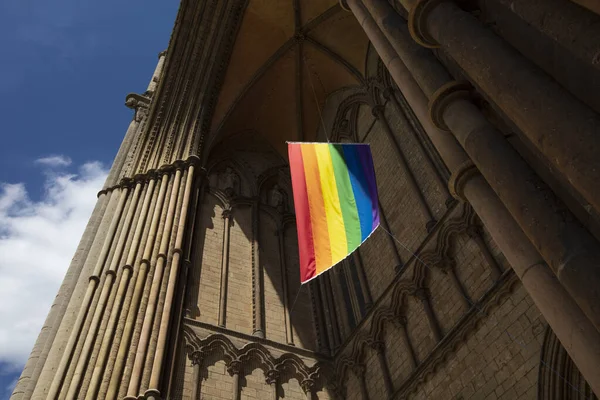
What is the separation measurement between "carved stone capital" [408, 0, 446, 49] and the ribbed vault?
8.54 metres

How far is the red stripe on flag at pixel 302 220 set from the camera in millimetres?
6567

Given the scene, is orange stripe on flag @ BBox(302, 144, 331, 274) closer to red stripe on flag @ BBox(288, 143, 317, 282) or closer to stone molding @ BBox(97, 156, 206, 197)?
red stripe on flag @ BBox(288, 143, 317, 282)

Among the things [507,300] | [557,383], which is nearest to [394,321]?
[507,300]

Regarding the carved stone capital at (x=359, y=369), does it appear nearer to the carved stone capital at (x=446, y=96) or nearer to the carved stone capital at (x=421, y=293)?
the carved stone capital at (x=421, y=293)

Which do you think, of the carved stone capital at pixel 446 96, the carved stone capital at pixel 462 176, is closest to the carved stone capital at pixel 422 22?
the carved stone capital at pixel 446 96

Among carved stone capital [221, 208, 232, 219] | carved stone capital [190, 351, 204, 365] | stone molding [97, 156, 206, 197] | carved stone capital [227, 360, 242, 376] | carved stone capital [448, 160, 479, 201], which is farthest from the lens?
carved stone capital [221, 208, 232, 219]

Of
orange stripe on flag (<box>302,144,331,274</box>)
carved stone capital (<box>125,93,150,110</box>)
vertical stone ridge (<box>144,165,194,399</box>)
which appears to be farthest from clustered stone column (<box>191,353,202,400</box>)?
carved stone capital (<box>125,93,150,110</box>)

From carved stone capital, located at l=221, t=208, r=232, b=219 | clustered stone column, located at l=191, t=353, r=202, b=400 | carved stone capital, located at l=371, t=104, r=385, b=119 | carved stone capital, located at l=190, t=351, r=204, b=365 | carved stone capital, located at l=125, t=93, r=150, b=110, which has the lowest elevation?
clustered stone column, located at l=191, t=353, r=202, b=400

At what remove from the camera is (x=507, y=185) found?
3.37 meters

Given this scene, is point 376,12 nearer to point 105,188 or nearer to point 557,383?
point 557,383

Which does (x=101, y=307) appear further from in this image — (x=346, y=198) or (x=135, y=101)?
(x=135, y=101)

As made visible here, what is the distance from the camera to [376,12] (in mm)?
6020

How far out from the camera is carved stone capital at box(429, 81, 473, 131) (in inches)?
169

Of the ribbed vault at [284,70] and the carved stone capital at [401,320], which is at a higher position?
the ribbed vault at [284,70]
